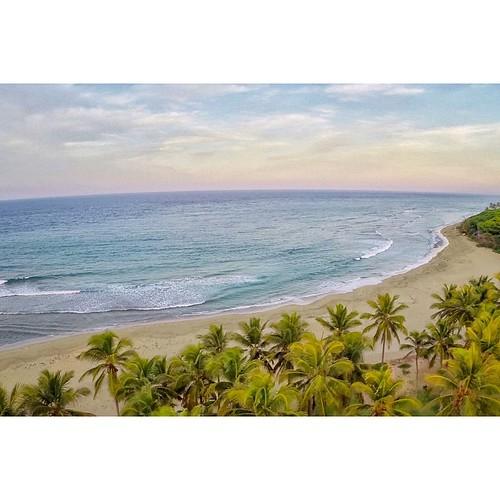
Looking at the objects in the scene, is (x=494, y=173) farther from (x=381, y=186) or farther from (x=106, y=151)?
(x=106, y=151)

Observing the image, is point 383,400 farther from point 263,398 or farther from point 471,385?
point 263,398

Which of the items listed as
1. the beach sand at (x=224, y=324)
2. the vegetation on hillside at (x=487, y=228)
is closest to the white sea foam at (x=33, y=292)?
the beach sand at (x=224, y=324)

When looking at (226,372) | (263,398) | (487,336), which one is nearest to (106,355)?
(226,372)

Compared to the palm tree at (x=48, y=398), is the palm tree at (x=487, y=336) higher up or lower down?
higher up

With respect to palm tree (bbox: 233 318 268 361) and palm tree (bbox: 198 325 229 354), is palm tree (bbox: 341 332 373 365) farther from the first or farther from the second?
palm tree (bbox: 198 325 229 354)

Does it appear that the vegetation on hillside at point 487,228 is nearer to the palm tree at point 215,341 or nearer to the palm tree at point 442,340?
the palm tree at point 442,340

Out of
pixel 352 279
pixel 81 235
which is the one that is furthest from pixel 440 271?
pixel 81 235
